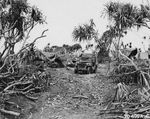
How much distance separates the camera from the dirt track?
8453 millimetres

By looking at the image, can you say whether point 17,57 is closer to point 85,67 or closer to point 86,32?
point 85,67

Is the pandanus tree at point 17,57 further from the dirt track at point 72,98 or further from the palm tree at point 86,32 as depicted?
the palm tree at point 86,32

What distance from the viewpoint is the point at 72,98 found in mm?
10273

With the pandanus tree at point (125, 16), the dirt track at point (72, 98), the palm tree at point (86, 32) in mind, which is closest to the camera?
the dirt track at point (72, 98)

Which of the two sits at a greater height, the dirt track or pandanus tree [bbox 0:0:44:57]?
pandanus tree [bbox 0:0:44:57]

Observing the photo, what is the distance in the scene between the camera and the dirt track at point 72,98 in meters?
8.45

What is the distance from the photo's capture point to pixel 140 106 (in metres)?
7.68

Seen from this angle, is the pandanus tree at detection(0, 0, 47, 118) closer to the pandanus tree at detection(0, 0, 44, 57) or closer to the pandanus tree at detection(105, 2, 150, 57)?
the pandanus tree at detection(0, 0, 44, 57)

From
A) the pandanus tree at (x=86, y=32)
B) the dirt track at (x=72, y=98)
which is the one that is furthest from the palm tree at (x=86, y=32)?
the dirt track at (x=72, y=98)

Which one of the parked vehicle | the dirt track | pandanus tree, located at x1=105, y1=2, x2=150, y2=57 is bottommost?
the dirt track

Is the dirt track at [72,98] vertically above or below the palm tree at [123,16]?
below

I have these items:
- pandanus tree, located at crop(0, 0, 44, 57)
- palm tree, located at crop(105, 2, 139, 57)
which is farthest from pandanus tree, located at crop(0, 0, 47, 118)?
palm tree, located at crop(105, 2, 139, 57)

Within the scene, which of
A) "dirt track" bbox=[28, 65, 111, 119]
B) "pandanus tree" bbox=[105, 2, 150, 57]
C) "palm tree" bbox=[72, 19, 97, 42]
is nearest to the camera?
"dirt track" bbox=[28, 65, 111, 119]

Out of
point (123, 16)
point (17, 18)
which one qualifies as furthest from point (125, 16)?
point (17, 18)
